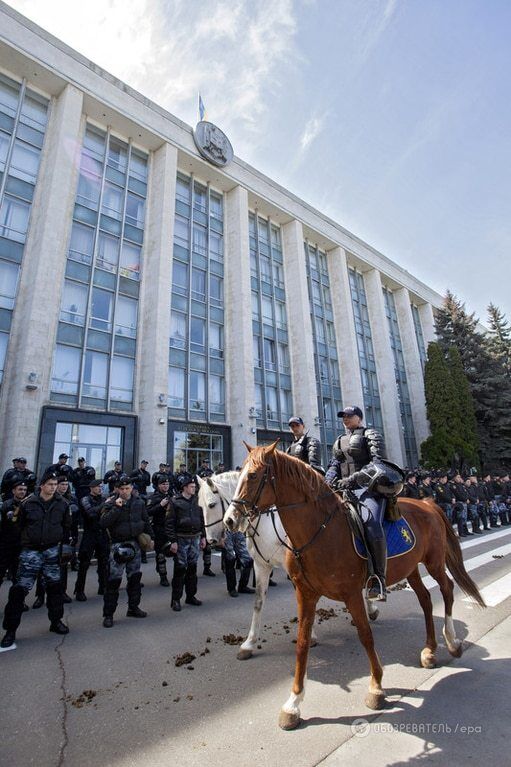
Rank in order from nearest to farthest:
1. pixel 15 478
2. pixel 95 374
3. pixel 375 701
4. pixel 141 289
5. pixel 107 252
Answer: pixel 375 701
pixel 15 478
pixel 95 374
pixel 107 252
pixel 141 289

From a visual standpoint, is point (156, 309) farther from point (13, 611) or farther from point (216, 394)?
point (13, 611)

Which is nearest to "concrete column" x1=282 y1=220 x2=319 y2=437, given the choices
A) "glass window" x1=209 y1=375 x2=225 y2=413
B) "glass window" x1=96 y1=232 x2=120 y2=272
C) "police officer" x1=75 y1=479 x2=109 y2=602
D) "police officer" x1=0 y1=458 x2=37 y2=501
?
"glass window" x1=209 y1=375 x2=225 y2=413

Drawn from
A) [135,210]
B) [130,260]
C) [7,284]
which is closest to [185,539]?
[7,284]

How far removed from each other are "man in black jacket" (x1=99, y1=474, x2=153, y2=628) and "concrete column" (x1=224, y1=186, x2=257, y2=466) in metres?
13.9

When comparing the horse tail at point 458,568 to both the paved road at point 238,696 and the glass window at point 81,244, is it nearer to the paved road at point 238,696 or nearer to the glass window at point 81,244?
the paved road at point 238,696

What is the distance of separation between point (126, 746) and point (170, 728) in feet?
1.23

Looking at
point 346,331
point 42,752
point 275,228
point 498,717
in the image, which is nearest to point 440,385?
point 346,331

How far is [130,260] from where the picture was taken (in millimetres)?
20750

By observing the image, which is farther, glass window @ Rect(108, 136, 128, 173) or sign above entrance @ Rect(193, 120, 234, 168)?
sign above entrance @ Rect(193, 120, 234, 168)

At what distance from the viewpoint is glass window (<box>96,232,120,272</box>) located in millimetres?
19469

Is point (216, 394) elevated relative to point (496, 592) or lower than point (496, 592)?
elevated

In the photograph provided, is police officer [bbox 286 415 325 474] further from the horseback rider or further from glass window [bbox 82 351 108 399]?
glass window [bbox 82 351 108 399]

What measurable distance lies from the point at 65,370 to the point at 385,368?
87.4ft

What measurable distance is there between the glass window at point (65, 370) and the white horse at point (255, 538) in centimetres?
1261
